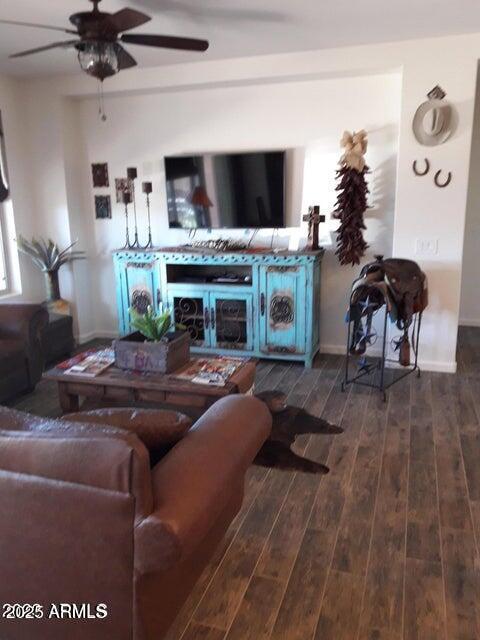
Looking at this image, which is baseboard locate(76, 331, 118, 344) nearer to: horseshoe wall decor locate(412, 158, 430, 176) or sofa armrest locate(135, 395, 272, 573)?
horseshoe wall decor locate(412, 158, 430, 176)

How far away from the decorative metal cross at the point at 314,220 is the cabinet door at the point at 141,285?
1512 millimetres

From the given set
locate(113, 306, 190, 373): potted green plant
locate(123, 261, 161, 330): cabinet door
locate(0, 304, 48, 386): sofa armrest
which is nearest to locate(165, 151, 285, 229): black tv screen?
locate(123, 261, 161, 330): cabinet door

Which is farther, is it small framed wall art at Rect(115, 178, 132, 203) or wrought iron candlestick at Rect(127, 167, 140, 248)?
small framed wall art at Rect(115, 178, 132, 203)

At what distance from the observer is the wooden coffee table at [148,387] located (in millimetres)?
2836

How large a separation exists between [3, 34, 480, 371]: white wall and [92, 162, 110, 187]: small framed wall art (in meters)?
0.10

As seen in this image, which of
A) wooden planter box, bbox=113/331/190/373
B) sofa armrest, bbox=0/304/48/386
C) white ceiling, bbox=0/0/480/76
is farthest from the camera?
sofa armrest, bbox=0/304/48/386

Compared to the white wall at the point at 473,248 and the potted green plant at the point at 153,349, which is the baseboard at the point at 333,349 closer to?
the white wall at the point at 473,248

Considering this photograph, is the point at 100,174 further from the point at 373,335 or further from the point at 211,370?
the point at 373,335

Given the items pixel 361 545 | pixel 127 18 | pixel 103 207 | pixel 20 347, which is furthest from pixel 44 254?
pixel 361 545

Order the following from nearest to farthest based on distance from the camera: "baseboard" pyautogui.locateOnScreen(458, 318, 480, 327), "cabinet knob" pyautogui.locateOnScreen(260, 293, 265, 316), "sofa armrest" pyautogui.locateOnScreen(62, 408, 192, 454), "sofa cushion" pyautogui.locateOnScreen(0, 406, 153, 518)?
"sofa cushion" pyautogui.locateOnScreen(0, 406, 153, 518)
"sofa armrest" pyautogui.locateOnScreen(62, 408, 192, 454)
"cabinet knob" pyautogui.locateOnScreen(260, 293, 265, 316)
"baseboard" pyautogui.locateOnScreen(458, 318, 480, 327)

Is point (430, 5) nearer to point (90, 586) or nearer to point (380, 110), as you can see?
point (380, 110)

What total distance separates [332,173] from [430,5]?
1.56m

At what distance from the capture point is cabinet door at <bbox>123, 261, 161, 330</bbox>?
4777 mm

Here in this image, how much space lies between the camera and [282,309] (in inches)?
173
